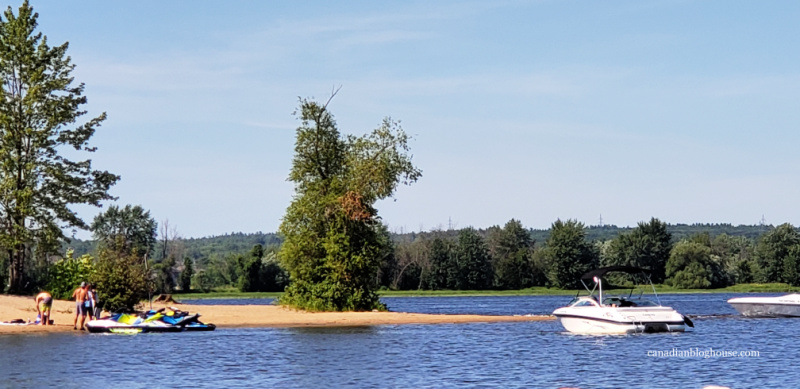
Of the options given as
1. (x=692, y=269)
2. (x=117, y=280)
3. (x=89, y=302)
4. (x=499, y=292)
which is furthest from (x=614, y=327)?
(x=499, y=292)

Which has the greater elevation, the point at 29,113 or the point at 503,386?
the point at 29,113

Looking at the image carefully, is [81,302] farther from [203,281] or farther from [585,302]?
[203,281]

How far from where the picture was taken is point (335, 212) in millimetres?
59812

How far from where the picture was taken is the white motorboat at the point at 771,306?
65.1m

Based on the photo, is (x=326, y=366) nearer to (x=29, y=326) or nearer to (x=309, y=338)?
(x=309, y=338)

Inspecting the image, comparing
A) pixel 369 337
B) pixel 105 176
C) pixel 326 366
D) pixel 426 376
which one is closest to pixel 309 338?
pixel 369 337

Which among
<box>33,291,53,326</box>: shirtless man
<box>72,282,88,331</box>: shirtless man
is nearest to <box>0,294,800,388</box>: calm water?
<box>72,282,88,331</box>: shirtless man

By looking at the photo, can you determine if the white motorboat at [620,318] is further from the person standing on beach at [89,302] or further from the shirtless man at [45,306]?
the shirtless man at [45,306]

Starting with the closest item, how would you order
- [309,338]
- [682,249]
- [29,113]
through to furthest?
[309,338] → [29,113] → [682,249]

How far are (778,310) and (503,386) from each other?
41.2 m

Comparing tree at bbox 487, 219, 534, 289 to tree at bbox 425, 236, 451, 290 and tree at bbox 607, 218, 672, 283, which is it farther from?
tree at bbox 607, 218, 672, 283

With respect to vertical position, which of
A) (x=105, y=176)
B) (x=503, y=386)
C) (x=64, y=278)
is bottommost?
(x=503, y=386)

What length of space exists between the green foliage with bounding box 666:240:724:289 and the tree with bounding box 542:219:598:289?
36.9 ft

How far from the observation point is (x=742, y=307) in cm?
6712
